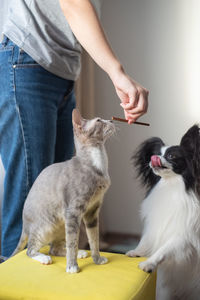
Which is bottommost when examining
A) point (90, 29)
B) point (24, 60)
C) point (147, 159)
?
point (147, 159)

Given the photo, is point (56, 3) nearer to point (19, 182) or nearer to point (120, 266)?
point (19, 182)

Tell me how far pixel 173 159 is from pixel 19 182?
22.5 inches

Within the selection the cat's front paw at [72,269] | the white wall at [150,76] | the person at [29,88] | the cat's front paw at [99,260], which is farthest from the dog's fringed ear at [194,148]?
the white wall at [150,76]

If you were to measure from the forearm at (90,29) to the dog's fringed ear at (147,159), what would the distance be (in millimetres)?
548

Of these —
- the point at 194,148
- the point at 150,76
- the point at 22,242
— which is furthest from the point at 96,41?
the point at 150,76

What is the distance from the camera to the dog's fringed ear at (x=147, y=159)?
56.1 inches

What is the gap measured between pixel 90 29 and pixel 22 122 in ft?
1.31

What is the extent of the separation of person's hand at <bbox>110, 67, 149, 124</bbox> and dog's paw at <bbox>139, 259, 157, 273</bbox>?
46 centimetres

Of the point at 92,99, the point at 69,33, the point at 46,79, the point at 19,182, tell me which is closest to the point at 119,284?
the point at 19,182

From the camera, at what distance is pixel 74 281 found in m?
0.91

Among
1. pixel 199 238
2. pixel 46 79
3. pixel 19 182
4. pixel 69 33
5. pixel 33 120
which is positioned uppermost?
pixel 69 33

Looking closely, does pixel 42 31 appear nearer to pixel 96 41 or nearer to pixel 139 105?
pixel 96 41

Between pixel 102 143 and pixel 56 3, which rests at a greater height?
pixel 56 3

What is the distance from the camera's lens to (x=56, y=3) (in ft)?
3.76
